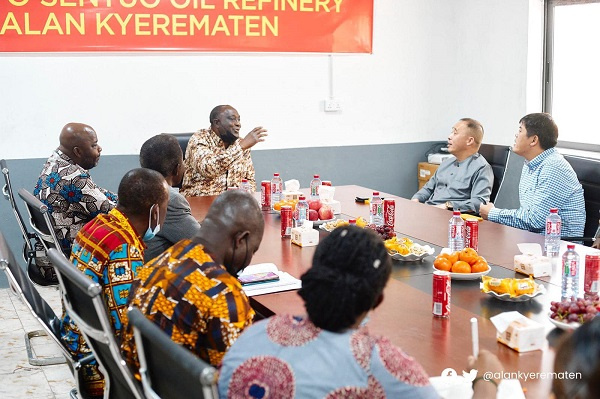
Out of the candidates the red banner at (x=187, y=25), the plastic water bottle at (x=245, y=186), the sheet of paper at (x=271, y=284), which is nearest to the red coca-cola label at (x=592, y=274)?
the sheet of paper at (x=271, y=284)

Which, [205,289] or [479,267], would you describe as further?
[479,267]

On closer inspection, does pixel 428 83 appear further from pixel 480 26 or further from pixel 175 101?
pixel 175 101

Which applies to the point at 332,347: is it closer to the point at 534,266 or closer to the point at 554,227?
the point at 534,266

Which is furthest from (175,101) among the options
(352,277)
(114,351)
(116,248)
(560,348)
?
(560,348)

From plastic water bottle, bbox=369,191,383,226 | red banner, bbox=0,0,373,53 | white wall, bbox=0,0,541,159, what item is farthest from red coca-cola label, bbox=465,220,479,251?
red banner, bbox=0,0,373,53

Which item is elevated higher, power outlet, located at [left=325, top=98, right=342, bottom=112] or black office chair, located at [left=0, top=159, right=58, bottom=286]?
power outlet, located at [left=325, top=98, right=342, bottom=112]

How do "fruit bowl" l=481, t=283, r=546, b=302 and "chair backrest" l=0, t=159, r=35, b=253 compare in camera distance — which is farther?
"chair backrest" l=0, t=159, r=35, b=253

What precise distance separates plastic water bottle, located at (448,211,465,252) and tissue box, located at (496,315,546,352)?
1.24 metres

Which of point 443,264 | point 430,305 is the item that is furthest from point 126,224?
point 443,264

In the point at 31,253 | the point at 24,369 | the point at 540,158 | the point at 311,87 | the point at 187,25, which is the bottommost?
the point at 24,369

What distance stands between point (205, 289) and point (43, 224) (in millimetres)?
1921

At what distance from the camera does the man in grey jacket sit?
3471mm

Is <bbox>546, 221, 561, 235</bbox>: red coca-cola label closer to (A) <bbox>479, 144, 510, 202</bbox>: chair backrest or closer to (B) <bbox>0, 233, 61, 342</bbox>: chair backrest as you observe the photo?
(A) <bbox>479, 144, 510, 202</bbox>: chair backrest

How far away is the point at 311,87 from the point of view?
20.3 ft
